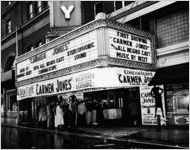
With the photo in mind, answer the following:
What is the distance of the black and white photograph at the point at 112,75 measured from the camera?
10742mm

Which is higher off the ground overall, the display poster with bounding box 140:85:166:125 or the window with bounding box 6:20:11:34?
the window with bounding box 6:20:11:34

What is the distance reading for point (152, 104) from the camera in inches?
605

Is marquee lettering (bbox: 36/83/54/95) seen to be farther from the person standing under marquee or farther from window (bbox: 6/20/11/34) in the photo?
window (bbox: 6/20/11/34)

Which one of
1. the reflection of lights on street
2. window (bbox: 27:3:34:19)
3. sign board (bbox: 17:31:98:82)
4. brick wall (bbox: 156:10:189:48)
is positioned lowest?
the reflection of lights on street

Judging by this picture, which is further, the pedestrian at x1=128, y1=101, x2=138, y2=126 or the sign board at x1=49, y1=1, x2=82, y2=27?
the pedestrian at x1=128, y1=101, x2=138, y2=126

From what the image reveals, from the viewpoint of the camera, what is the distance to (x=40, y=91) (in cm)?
1458

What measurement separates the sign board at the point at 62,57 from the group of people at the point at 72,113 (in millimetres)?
2936

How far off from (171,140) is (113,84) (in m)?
2.92

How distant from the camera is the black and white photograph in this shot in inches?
423

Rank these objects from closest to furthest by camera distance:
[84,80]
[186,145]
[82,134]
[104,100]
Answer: [186,145] < [84,80] < [82,134] < [104,100]

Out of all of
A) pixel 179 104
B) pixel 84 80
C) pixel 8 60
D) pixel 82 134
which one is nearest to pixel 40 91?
pixel 82 134

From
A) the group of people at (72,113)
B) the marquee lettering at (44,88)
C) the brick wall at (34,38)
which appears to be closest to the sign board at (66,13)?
the marquee lettering at (44,88)

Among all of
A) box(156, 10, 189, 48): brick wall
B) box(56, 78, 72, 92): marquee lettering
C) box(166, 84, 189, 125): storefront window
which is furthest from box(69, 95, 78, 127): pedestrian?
box(156, 10, 189, 48): brick wall

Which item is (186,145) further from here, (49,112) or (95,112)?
(49,112)
